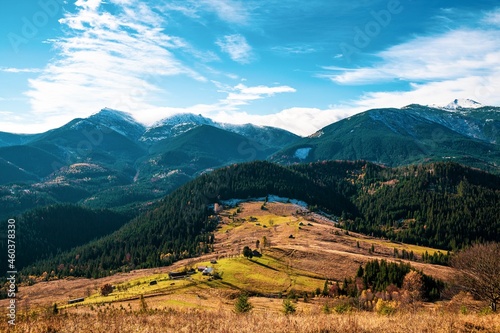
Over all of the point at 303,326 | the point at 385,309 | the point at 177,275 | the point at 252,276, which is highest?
the point at 303,326

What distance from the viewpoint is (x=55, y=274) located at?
19800cm

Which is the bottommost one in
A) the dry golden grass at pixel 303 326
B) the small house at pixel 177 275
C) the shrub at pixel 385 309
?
the small house at pixel 177 275

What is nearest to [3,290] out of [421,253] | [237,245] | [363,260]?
[237,245]

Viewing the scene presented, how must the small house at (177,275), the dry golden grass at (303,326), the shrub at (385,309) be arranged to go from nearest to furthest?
the dry golden grass at (303,326), the shrub at (385,309), the small house at (177,275)

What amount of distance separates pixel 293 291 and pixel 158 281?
154 feet

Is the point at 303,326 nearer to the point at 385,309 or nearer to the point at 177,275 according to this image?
the point at 385,309

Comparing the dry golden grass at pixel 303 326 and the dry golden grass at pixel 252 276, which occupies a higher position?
the dry golden grass at pixel 303 326

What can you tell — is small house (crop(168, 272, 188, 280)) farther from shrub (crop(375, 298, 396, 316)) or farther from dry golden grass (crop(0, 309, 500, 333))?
dry golden grass (crop(0, 309, 500, 333))

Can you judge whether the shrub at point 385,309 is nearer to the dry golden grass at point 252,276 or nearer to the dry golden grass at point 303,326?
the dry golden grass at point 303,326

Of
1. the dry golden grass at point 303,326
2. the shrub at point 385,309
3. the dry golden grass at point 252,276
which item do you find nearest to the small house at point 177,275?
the dry golden grass at point 252,276

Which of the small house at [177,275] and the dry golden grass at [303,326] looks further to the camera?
the small house at [177,275]

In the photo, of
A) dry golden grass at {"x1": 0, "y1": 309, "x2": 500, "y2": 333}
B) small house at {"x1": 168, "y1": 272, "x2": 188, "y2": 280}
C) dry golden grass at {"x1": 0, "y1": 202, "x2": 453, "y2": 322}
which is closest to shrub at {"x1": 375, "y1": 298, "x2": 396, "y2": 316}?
dry golden grass at {"x1": 0, "y1": 309, "x2": 500, "y2": 333}

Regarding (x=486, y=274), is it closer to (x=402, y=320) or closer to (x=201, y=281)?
(x=402, y=320)

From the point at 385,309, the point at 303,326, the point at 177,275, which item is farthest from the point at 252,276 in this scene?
the point at 303,326
